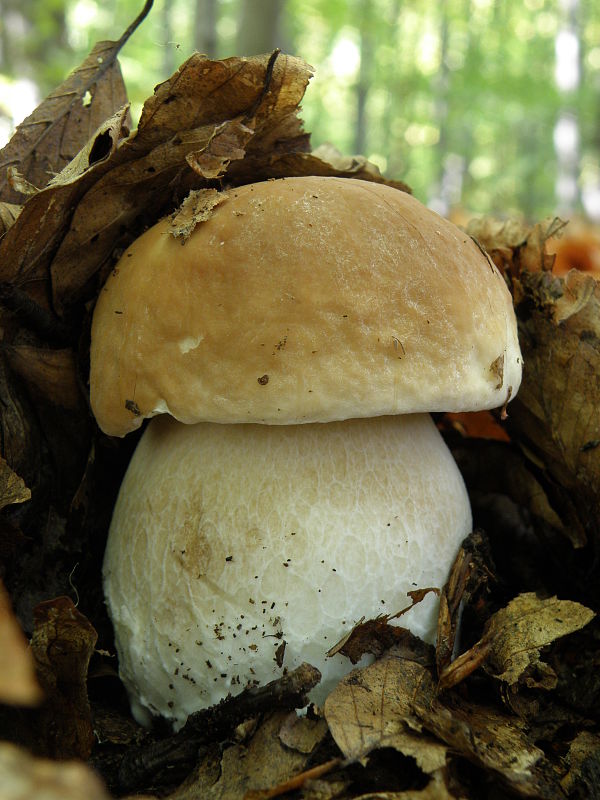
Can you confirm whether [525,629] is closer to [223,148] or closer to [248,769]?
[248,769]

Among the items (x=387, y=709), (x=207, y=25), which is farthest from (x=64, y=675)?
(x=207, y=25)

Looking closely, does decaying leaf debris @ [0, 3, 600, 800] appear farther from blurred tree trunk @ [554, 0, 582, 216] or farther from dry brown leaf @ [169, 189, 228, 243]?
blurred tree trunk @ [554, 0, 582, 216]

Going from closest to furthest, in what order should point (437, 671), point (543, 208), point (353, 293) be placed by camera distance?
point (353, 293) → point (437, 671) → point (543, 208)

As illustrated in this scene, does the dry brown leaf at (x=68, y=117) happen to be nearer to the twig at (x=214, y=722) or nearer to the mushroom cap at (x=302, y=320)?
the mushroom cap at (x=302, y=320)

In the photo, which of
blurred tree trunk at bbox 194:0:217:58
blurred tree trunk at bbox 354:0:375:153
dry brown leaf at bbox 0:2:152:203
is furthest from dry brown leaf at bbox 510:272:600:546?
blurred tree trunk at bbox 354:0:375:153

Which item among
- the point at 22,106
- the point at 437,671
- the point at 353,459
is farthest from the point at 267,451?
the point at 22,106

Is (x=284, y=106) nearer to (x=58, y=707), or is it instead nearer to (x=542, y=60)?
(x=58, y=707)
